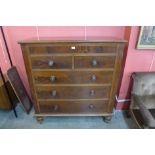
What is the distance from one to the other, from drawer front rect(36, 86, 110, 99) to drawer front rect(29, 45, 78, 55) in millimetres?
439

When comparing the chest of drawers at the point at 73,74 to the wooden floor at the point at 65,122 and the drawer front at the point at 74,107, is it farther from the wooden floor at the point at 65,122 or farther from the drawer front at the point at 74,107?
the wooden floor at the point at 65,122

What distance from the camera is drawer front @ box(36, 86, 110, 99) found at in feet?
5.11

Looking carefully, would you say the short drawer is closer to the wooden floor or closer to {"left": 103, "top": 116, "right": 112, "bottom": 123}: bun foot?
{"left": 103, "top": 116, "right": 112, "bottom": 123}: bun foot

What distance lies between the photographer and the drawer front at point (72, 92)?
1558 mm

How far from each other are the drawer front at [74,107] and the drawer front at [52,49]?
2.21ft

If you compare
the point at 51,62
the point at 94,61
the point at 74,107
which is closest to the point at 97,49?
the point at 94,61

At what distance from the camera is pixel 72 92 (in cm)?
159

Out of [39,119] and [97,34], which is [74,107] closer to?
[39,119]

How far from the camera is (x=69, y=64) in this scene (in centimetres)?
140

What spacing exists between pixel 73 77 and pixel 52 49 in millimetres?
384

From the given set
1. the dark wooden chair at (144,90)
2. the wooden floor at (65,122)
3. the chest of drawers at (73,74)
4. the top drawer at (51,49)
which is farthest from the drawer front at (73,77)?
the wooden floor at (65,122)

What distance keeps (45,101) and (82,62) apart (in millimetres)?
714
